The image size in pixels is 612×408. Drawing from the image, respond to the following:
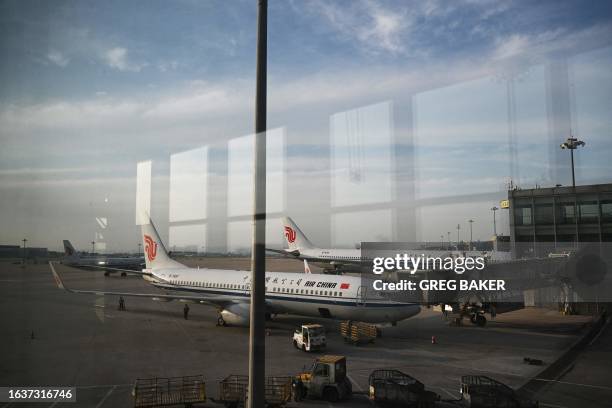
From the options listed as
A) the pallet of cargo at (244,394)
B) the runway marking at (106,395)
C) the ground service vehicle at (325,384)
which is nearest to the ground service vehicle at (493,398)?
the ground service vehicle at (325,384)

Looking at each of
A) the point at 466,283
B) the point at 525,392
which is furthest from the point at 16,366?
the point at 466,283

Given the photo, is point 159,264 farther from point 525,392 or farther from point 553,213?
point 553,213

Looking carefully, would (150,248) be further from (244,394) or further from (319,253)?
(319,253)

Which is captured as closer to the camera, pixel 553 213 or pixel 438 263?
pixel 438 263

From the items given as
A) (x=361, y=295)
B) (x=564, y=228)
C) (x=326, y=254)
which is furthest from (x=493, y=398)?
(x=326, y=254)

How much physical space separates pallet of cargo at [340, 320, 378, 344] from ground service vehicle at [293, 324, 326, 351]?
5.70 ft

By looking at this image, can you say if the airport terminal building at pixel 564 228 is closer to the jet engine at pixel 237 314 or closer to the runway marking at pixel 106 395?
the jet engine at pixel 237 314

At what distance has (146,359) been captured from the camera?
→ 527 inches

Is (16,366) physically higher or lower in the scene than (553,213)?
lower

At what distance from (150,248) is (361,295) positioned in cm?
1489

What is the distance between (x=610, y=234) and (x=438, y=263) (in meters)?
9.69

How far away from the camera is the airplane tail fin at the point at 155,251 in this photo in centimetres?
2578

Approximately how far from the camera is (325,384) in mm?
9906

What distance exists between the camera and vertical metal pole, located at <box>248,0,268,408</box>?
4.85 metres
